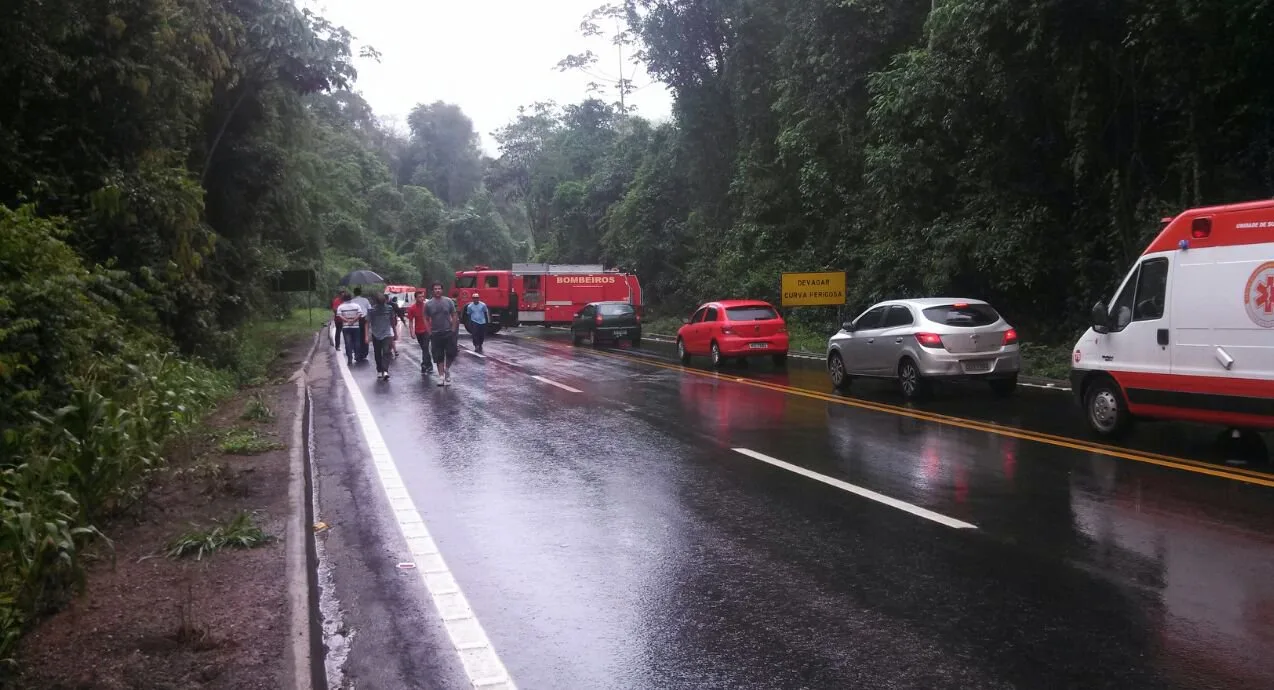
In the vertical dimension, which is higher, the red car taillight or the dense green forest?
the dense green forest

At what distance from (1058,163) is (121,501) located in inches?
807

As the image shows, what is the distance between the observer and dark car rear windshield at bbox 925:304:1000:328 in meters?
13.9

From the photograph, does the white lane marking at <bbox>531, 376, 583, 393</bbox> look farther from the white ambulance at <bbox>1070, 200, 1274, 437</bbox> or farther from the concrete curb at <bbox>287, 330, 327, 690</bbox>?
the white ambulance at <bbox>1070, 200, 1274, 437</bbox>

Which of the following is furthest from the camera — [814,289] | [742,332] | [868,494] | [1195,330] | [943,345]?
[814,289]

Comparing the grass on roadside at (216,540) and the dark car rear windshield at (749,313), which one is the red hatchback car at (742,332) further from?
the grass on roadside at (216,540)

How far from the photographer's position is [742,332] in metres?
20.4

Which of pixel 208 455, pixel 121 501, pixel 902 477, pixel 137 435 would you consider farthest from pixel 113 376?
pixel 902 477

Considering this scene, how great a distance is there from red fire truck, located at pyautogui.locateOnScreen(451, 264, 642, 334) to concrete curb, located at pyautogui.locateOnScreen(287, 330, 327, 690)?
1103 inches

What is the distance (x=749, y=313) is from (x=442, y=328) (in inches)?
276

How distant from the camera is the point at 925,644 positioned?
4.55m

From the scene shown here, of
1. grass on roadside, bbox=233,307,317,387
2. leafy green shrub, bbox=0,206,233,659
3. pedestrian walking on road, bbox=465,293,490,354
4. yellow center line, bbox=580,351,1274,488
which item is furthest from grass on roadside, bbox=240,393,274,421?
pedestrian walking on road, bbox=465,293,490,354

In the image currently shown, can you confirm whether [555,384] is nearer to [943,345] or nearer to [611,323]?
[943,345]

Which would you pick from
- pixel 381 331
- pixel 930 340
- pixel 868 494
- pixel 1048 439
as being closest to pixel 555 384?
pixel 381 331

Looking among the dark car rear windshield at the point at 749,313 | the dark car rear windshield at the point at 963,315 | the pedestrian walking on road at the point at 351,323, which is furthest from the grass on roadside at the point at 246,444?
the dark car rear windshield at the point at 749,313
